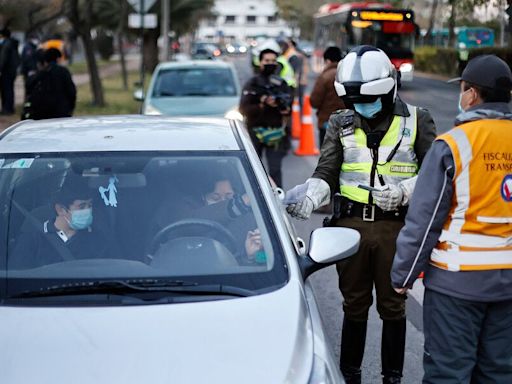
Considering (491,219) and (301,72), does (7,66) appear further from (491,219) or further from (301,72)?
(491,219)

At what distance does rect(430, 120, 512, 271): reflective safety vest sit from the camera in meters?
3.75

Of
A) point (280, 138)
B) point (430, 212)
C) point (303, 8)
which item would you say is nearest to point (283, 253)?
point (430, 212)

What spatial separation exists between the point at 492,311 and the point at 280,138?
629 centimetres

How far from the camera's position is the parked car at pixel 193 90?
43.3 feet

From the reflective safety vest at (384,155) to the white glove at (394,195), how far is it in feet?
0.33

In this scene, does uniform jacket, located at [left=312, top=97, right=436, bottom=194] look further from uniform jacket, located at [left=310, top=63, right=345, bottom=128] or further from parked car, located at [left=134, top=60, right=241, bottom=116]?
parked car, located at [left=134, top=60, right=241, bottom=116]

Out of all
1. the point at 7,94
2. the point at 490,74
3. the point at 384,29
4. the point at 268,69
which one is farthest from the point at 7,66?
the point at 384,29

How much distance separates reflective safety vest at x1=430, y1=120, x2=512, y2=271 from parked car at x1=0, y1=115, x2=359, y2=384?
19.0 inches

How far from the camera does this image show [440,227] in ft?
12.6

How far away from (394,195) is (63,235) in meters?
1.56

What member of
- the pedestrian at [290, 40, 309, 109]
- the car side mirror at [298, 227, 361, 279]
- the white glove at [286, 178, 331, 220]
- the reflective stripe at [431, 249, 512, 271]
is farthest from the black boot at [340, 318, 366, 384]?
the pedestrian at [290, 40, 309, 109]

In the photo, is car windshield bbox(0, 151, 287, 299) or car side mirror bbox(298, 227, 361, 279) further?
car side mirror bbox(298, 227, 361, 279)

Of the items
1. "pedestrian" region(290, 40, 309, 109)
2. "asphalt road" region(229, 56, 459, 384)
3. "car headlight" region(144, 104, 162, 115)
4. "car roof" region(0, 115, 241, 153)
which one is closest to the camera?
"car roof" region(0, 115, 241, 153)

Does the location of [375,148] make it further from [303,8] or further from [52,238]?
[303,8]
